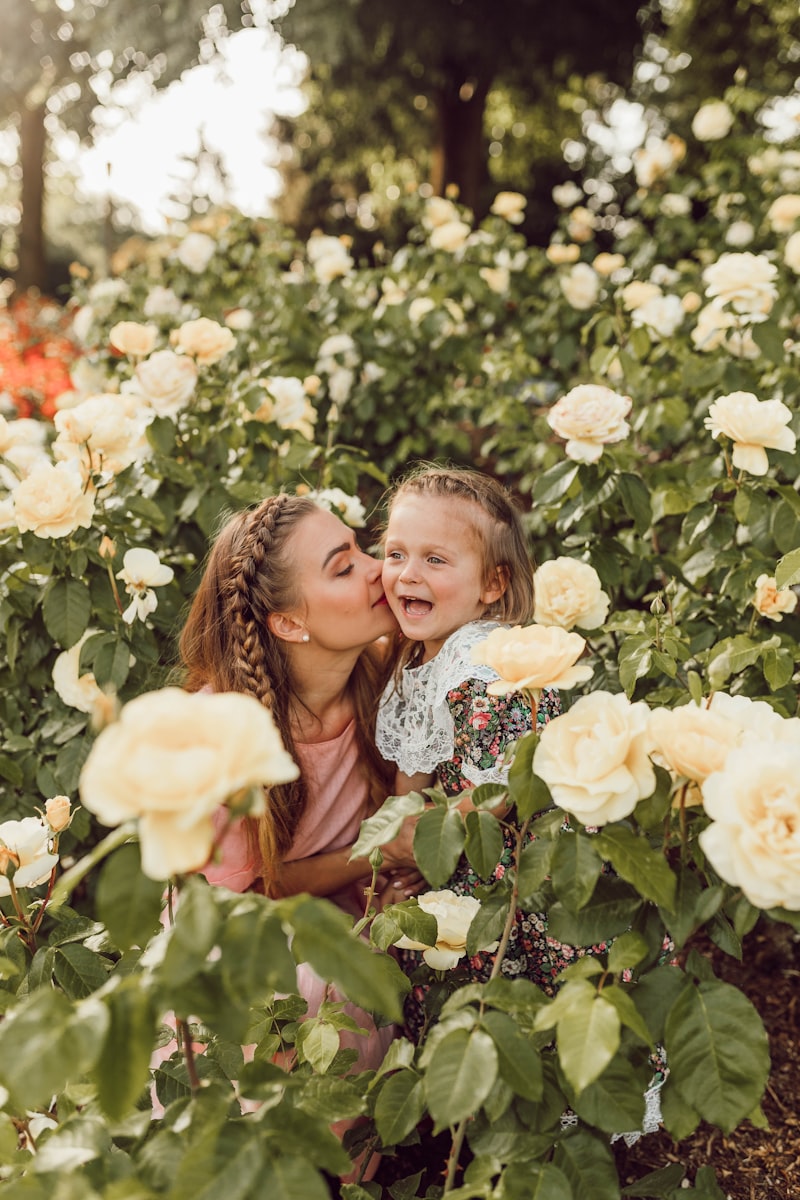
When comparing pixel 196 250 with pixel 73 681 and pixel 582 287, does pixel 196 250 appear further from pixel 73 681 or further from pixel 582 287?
pixel 73 681

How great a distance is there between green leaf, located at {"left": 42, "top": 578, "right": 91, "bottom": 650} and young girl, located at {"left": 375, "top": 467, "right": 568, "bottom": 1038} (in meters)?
0.64

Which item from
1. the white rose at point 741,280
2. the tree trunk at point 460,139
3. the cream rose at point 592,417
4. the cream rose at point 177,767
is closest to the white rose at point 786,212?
the white rose at point 741,280

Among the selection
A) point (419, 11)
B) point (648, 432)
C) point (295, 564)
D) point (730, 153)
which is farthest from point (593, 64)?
point (295, 564)

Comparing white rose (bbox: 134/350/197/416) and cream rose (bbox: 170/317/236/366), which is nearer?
white rose (bbox: 134/350/197/416)

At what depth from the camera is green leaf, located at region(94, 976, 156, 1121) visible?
2.62 ft

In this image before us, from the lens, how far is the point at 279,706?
81.7 inches

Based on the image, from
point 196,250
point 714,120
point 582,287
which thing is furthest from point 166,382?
point 714,120

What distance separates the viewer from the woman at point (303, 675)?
2.01 m

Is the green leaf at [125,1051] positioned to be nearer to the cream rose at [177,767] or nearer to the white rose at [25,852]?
the cream rose at [177,767]

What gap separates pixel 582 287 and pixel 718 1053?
337cm

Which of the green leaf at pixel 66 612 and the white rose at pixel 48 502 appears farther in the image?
the green leaf at pixel 66 612

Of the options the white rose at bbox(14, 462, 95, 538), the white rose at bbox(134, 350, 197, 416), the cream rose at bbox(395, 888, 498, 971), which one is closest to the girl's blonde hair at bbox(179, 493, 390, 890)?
the white rose at bbox(14, 462, 95, 538)

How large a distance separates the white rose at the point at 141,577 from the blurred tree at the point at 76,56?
6.52 m

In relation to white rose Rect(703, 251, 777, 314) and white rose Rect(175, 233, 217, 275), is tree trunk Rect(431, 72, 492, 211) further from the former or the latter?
white rose Rect(703, 251, 777, 314)
